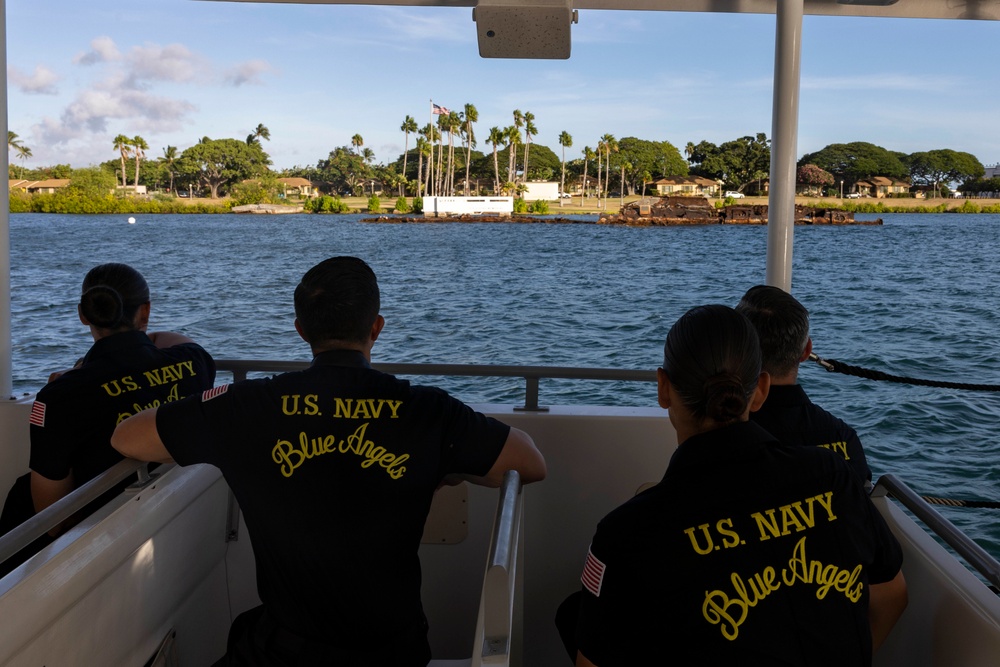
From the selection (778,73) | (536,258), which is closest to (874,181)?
(536,258)

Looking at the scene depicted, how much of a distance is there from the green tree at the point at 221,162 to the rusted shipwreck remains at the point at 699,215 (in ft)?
134

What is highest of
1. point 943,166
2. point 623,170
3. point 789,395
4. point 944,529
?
point 943,166

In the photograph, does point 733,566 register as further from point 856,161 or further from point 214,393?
point 856,161

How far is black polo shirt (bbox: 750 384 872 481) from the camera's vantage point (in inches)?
65.1

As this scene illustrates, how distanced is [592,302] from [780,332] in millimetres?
30443

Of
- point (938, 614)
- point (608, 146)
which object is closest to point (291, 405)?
point (938, 614)

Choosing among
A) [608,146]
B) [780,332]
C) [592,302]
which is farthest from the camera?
[608,146]

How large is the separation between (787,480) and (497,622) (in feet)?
1.49

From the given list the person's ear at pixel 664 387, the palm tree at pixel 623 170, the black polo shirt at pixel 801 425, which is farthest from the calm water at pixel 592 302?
the palm tree at pixel 623 170

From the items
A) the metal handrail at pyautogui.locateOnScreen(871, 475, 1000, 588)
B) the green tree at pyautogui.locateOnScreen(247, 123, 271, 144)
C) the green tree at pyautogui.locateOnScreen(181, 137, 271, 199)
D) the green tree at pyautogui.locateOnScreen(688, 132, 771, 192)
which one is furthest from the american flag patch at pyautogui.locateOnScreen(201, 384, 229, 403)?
the green tree at pyautogui.locateOnScreen(247, 123, 271, 144)

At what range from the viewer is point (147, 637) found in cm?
164

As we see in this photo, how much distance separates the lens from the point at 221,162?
9138 centimetres

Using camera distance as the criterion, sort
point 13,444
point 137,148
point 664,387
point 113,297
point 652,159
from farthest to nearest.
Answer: point 652,159, point 137,148, point 13,444, point 113,297, point 664,387

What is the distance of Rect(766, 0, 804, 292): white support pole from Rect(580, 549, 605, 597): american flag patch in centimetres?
175
